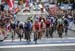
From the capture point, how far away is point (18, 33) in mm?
3867

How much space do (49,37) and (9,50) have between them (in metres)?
0.56

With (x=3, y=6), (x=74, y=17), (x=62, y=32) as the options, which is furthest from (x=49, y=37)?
(x=3, y=6)

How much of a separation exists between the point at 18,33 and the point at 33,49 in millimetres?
297

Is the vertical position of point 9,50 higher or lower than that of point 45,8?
lower

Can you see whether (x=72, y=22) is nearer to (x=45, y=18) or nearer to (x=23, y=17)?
(x=45, y=18)

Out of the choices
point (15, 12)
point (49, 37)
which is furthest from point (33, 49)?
point (15, 12)

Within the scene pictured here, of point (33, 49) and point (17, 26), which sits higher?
point (17, 26)

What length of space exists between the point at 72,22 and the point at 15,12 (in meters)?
0.78

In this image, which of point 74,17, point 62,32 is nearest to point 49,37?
point 62,32

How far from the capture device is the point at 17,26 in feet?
12.7

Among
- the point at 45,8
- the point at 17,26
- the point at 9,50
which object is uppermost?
the point at 45,8

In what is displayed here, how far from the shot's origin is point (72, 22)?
3883 mm

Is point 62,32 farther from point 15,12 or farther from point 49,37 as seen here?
point 15,12

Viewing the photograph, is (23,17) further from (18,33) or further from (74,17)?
(74,17)
